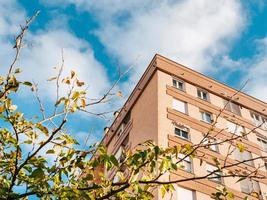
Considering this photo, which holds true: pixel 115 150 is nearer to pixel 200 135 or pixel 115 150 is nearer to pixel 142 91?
pixel 142 91

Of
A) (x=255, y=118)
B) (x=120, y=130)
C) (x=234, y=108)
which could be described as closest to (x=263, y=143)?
(x=255, y=118)

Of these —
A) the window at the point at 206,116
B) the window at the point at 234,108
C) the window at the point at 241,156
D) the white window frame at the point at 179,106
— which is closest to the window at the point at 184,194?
the window at the point at 241,156

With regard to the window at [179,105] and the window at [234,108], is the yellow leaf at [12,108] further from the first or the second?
the window at [234,108]

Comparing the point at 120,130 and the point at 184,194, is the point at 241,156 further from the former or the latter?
the point at 120,130

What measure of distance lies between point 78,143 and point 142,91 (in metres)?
23.1

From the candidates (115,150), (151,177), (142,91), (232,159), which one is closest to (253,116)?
(232,159)

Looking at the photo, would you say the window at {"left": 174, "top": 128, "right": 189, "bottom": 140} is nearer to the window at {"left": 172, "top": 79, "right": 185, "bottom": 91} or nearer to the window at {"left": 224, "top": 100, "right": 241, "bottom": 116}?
the window at {"left": 172, "top": 79, "right": 185, "bottom": 91}

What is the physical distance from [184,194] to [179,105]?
24.2 ft

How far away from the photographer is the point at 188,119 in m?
24.0

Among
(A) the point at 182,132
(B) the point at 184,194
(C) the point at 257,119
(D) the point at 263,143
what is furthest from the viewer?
(C) the point at 257,119

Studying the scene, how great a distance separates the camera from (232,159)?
75.5 feet

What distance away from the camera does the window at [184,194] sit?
62.7 ft

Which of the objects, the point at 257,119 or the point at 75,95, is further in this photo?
the point at 257,119

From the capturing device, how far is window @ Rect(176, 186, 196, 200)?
19.1m
